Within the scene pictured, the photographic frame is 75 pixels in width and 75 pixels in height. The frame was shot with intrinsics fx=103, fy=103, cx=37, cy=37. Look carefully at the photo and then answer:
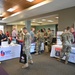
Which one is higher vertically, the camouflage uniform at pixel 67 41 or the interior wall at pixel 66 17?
the interior wall at pixel 66 17

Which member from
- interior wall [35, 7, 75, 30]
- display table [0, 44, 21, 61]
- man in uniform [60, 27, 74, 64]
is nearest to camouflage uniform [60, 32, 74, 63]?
man in uniform [60, 27, 74, 64]

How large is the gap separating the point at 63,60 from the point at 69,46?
3.13ft

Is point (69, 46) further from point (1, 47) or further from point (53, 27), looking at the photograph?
point (53, 27)

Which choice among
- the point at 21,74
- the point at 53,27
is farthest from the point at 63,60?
the point at 53,27

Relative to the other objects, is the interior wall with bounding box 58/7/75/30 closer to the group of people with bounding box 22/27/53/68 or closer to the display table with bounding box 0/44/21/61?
the group of people with bounding box 22/27/53/68

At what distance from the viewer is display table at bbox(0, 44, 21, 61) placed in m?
4.69

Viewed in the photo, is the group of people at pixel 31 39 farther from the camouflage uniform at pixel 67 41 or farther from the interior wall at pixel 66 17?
the camouflage uniform at pixel 67 41

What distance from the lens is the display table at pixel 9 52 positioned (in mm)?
4691

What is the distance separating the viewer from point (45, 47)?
287 inches

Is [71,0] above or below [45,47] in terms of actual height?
above

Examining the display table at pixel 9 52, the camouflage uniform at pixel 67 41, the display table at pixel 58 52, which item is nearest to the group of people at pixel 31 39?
the display table at pixel 9 52

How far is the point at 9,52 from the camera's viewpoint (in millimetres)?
4957

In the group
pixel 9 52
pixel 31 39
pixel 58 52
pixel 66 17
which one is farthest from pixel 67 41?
pixel 9 52

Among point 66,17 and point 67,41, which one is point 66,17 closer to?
point 66,17
